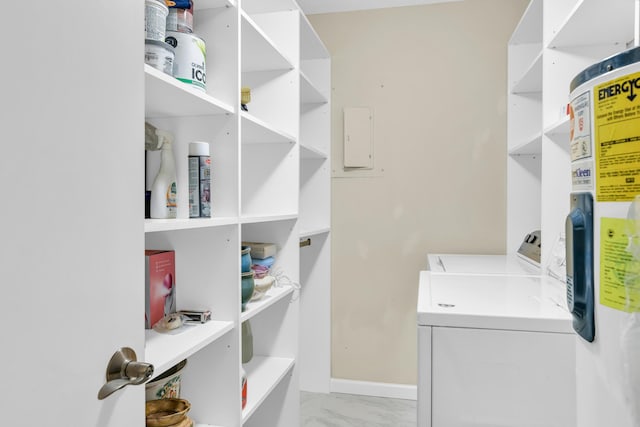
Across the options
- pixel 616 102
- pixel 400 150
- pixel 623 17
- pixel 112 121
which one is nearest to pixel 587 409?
pixel 616 102

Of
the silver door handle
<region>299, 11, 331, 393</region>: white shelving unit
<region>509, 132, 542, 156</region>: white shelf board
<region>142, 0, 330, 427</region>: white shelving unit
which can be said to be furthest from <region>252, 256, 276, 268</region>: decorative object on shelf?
<region>509, 132, 542, 156</region>: white shelf board

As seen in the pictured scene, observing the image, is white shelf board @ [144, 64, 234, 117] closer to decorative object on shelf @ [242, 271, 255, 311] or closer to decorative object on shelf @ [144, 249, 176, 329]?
decorative object on shelf @ [144, 249, 176, 329]

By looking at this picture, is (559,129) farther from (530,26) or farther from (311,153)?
(311,153)

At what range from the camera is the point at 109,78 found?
716mm

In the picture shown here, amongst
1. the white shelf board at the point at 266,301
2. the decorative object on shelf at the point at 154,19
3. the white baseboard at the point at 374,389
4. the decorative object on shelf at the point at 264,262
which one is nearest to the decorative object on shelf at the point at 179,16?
the decorative object on shelf at the point at 154,19

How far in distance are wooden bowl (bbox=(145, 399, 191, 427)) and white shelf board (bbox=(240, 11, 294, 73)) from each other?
4.10 ft

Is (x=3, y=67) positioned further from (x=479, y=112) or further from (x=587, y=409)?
(x=479, y=112)

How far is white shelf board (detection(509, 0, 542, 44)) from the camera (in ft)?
6.85

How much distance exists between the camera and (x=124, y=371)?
0.73 m

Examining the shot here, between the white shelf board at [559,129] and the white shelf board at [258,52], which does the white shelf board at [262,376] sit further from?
the white shelf board at [559,129]

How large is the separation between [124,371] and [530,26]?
247 centimetres

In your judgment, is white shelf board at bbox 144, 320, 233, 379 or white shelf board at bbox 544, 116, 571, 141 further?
white shelf board at bbox 544, 116, 571, 141

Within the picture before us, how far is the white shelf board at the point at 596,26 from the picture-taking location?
141cm

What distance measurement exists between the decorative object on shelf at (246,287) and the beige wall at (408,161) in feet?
4.47
